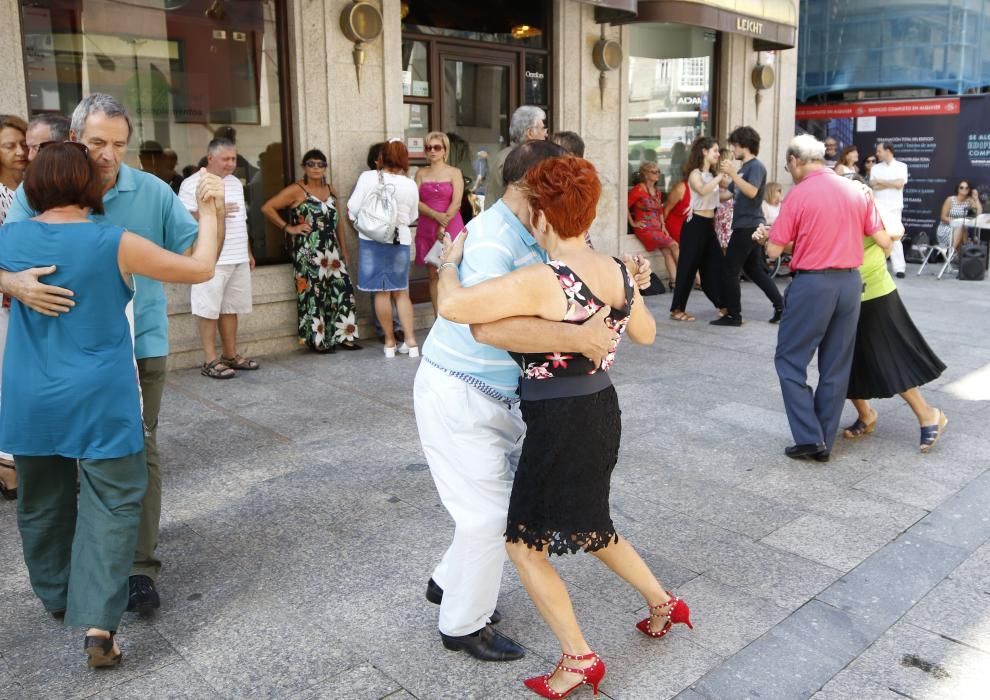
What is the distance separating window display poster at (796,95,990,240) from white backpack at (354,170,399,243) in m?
9.65

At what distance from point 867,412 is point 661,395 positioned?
142 centimetres

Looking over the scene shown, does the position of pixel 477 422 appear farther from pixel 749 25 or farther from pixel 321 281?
pixel 749 25

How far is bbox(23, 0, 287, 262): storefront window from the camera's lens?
6719 mm

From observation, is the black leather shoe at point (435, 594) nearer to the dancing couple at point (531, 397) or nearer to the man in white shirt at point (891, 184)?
the dancing couple at point (531, 397)

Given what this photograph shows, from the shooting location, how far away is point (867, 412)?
5.60m

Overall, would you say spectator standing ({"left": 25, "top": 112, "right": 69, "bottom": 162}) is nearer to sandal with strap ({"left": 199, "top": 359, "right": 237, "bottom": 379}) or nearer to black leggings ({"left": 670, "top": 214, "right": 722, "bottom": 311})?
sandal with strap ({"left": 199, "top": 359, "right": 237, "bottom": 379})

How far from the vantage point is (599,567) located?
3830mm

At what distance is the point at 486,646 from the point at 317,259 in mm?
5100

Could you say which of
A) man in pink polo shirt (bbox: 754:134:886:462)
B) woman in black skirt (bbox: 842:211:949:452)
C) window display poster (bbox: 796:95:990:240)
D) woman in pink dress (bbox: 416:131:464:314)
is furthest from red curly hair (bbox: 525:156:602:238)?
window display poster (bbox: 796:95:990:240)

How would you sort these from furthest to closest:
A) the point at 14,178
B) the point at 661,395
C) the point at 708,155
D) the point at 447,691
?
the point at 708,155 < the point at 661,395 < the point at 14,178 < the point at 447,691

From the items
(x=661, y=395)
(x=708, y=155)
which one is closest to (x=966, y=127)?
(x=708, y=155)

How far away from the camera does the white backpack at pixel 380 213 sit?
24.2 feet

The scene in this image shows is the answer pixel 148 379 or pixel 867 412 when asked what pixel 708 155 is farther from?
pixel 148 379

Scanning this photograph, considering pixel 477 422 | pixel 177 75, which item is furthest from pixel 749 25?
Answer: pixel 477 422
